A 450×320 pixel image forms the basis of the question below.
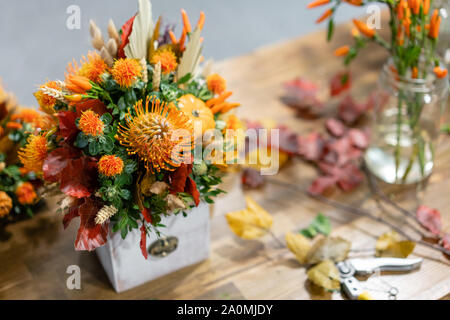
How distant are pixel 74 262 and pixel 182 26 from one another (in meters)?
0.42

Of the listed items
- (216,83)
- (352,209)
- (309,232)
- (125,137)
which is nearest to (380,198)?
(352,209)

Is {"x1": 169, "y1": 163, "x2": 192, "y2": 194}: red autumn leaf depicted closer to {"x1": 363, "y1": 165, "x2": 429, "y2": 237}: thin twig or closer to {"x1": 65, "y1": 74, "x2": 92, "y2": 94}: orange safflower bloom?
{"x1": 65, "y1": 74, "x2": 92, "y2": 94}: orange safflower bloom

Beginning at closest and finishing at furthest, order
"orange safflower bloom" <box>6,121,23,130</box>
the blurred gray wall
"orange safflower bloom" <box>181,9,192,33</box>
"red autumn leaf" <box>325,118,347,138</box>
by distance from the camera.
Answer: "orange safflower bloom" <box>181,9,192,33</box> → "orange safflower bloom" <box>6,121,23,130</box> → "red autumn leaf" <box>325,118,347,138</box> → the blurred gray wall

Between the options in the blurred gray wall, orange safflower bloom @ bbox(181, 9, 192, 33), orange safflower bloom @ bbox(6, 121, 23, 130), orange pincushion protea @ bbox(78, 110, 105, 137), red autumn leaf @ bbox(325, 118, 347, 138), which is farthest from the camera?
the blurred gray wall

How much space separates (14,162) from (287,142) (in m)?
0.52

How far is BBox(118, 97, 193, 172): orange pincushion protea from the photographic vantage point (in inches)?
25.3

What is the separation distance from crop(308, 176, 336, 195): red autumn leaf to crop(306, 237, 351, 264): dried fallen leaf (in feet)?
0.49

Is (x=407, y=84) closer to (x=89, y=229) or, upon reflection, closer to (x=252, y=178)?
(x=252, y=178)

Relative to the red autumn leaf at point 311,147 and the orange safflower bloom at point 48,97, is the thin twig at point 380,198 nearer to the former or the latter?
the red autumn leaf at point 311,147

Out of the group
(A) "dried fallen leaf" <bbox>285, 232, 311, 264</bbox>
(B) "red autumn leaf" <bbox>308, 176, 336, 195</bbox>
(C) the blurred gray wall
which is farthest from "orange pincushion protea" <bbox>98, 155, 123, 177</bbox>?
(C) the blurred gray wall

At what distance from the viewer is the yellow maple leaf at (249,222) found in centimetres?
88

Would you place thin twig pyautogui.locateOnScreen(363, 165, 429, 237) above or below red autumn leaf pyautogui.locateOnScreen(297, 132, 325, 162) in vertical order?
below

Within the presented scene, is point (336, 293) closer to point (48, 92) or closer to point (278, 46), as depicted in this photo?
point (48, 92)
